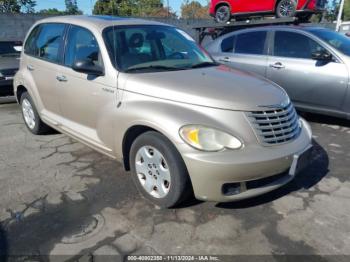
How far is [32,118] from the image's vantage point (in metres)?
5.24

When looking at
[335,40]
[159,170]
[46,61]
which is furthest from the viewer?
[335,40]

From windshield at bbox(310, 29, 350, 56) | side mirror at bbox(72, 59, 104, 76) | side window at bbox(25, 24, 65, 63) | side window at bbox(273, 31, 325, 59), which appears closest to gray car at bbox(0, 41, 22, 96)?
side window at bbox(25, 24, 65, 63)

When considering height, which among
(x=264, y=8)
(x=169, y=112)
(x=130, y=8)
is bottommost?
(x=169, y=112)

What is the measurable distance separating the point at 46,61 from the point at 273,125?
3099 millimetres

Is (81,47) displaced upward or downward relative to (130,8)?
downward

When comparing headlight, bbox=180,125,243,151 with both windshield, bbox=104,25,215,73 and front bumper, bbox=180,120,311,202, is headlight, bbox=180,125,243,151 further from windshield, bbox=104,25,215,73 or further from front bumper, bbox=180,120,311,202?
windshield, bbox=104,25,215,73

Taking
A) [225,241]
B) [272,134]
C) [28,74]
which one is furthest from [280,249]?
[28,74]

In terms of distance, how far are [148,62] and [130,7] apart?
5263 centimetres

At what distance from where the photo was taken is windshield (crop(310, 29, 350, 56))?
17.6ft

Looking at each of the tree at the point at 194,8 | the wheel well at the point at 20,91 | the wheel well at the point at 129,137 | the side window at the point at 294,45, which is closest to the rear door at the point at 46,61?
the wheel well at the point at 20,91

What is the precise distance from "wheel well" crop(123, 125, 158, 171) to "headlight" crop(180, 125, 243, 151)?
1.44 feet

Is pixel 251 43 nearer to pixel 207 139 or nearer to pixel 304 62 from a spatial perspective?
pixel 304 62

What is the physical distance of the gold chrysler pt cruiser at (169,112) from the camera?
9.02ft

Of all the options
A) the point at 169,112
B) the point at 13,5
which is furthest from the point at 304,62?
the point at 13,5
